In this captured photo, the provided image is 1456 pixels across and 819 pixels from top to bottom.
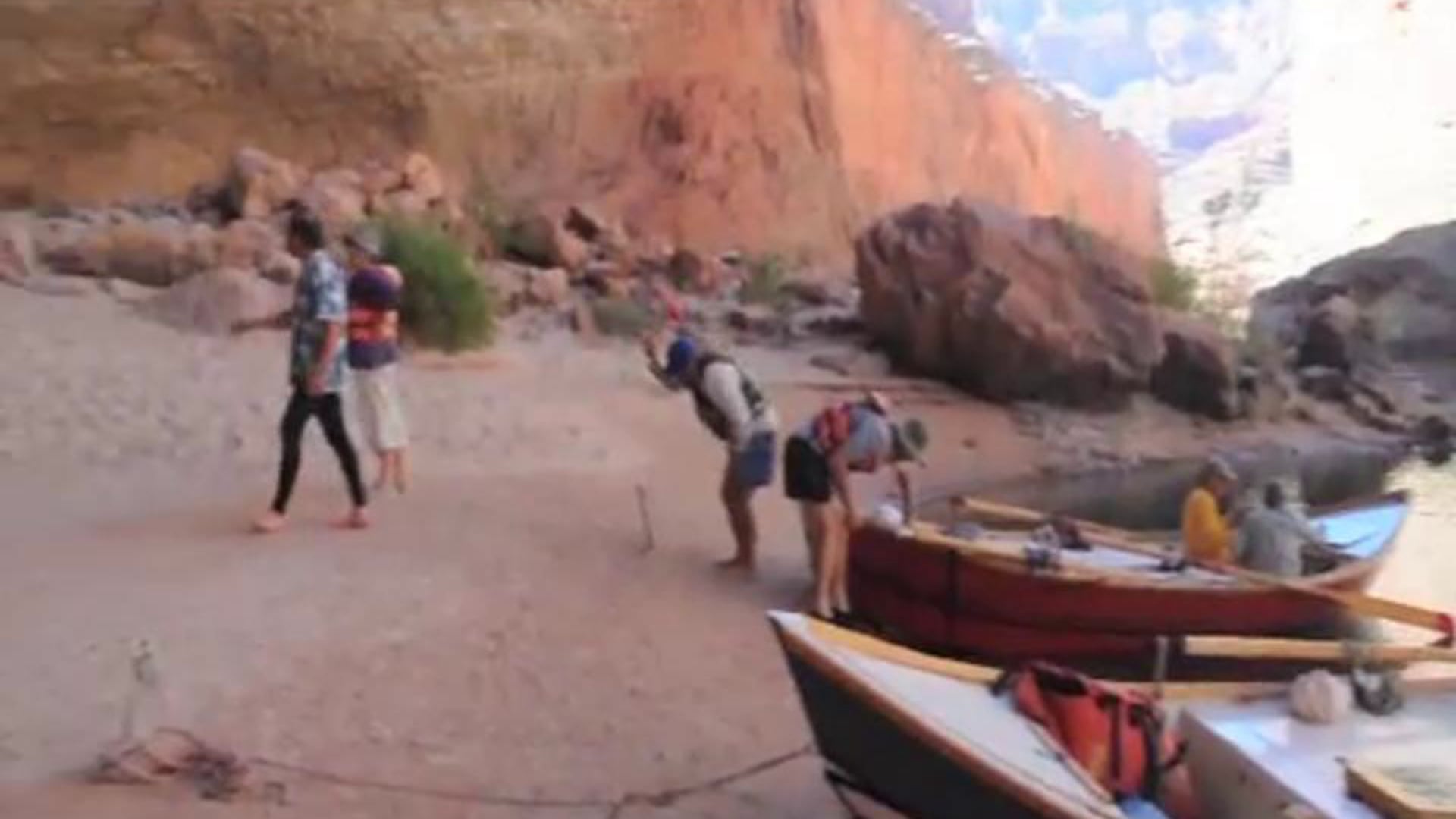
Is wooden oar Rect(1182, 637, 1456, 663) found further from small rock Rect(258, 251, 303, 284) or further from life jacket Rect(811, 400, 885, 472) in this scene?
small rock Rect(258, 251, 303, 284)

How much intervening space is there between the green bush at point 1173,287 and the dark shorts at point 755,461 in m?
11.6

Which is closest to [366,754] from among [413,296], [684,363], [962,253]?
[684,363]

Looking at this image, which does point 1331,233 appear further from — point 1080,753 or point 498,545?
point 1080,753

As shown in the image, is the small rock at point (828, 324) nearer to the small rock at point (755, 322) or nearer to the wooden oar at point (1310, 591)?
the small rock at point (755, 322)

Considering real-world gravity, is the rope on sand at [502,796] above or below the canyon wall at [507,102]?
below

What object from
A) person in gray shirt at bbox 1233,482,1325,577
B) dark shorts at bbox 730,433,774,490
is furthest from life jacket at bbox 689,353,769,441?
person in gray shirt at bbox 1233,482,1325,577

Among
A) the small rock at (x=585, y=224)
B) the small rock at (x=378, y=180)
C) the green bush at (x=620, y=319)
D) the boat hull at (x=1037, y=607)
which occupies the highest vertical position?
the small rock at (x=378, y=180)

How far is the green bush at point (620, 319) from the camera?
1806 cm

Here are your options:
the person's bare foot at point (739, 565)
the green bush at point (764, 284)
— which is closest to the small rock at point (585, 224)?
the green bush at point (764, 284)

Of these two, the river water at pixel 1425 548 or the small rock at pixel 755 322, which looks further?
the small rock at pixel 755 322

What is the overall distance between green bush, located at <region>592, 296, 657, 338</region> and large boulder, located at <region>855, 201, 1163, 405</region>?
2.36 m

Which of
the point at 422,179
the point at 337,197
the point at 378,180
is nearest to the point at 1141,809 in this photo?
the point at 337,197

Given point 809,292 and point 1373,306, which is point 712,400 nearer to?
point 809,292

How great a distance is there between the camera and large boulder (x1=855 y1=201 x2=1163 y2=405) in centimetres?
1850
